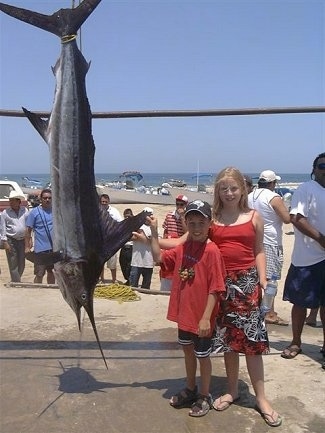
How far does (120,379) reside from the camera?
330 centimetres

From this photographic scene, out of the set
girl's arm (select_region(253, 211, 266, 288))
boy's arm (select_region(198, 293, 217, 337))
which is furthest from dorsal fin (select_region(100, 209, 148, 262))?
girl's arm (select_region(253, 211, 266, 288))

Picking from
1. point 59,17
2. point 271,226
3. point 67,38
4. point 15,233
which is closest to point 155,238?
point 67,38

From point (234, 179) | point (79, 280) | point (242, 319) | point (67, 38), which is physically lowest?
point (242, 319)

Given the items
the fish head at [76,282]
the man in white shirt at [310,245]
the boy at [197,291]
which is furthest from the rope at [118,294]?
the fish head at [76,282]

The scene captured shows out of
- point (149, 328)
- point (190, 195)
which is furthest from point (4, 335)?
point (190, 195)

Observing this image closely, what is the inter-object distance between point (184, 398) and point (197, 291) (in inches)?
25.7

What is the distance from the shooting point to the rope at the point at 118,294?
5215 millimetres

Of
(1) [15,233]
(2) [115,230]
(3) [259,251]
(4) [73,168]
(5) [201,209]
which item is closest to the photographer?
(4) [73,168]

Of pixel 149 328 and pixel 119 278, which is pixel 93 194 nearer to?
pixel 149 328

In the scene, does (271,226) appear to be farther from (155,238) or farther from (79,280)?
(79,280)

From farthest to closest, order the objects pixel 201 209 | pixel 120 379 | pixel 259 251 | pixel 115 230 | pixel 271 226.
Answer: pixel 271 226
pixel 120 379
pixel 259 251
pixel 201 209
pixel 115 230

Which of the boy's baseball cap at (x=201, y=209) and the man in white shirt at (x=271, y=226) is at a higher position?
the boy's baseball cap at (x=201, y=209)

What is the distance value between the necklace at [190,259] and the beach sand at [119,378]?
2.54ft

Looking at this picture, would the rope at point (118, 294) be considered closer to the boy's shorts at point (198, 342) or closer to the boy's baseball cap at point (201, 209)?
the boy's shorts at point (198, 342)
